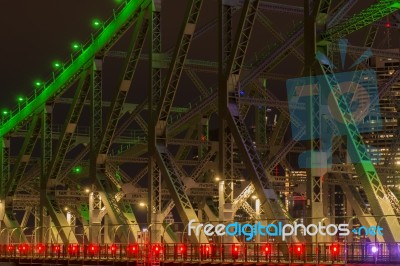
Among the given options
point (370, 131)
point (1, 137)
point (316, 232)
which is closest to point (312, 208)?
point (316, 232)

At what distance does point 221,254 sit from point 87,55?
121 feet

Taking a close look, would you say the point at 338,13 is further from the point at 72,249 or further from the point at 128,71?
the point at 72,249

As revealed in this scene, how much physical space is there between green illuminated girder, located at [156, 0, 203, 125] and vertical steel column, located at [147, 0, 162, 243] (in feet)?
6.47

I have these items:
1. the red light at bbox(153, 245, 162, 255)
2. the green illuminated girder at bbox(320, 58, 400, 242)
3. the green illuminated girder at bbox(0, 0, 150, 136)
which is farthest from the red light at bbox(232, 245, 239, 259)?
the green illuminated girder at bbox(0, 0, 150, 136)

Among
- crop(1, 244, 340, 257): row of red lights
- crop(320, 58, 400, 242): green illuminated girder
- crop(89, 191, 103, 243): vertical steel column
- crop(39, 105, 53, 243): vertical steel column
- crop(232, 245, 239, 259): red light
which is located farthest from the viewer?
crop(39, 105, 53, 243): vertical steel column

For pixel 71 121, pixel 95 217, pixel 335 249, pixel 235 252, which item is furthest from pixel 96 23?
pixel 335 249

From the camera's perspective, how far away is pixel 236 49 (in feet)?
193

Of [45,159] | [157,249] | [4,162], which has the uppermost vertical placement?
[4,162]

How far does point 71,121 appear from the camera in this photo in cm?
9019

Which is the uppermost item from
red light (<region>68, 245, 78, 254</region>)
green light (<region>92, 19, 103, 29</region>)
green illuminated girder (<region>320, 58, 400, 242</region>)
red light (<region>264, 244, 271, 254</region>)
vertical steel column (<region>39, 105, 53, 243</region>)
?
green light (<region>92, 19, 103, 29</region>)

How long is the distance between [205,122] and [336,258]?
45.5 metres

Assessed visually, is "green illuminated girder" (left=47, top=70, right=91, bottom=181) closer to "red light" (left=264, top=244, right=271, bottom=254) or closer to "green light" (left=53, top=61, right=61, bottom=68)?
"green light" (left=53, top=61, right=61, bottom=68)

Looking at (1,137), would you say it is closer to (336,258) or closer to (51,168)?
(51,168)

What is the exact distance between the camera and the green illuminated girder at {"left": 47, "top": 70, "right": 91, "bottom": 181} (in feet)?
293
